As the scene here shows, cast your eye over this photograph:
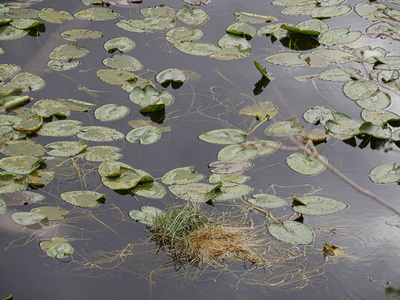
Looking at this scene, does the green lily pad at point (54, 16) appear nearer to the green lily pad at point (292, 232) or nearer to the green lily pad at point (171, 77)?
the green lily pad at point (171, 77)

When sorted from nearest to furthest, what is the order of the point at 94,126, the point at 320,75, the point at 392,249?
the point at 392,249 → the point at 94,126 → the point at 320,75

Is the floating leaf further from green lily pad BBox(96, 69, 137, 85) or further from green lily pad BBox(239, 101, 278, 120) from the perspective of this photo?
green lily pad BBox(96, 69, 137, 85)

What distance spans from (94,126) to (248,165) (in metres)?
0.71

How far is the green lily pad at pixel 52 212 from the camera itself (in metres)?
2.10

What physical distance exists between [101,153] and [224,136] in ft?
1.72

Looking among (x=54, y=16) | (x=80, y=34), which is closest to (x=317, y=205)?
(x=80, y=34)

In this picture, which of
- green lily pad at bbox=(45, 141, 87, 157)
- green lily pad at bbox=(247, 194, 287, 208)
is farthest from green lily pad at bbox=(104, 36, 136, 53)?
green lily pad at bbox=(247, 194, 287, 208)

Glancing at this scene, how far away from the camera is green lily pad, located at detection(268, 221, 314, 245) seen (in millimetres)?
1985

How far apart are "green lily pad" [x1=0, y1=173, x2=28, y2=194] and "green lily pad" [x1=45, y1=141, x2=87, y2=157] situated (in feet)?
0.60

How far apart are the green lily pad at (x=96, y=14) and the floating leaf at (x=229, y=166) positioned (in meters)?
1.40

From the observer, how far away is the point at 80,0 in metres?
3.45

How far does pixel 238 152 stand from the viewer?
7.70ft

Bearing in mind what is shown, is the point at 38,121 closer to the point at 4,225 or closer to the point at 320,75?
the point at 4,225

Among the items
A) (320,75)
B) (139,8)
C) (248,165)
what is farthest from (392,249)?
(139,8)
